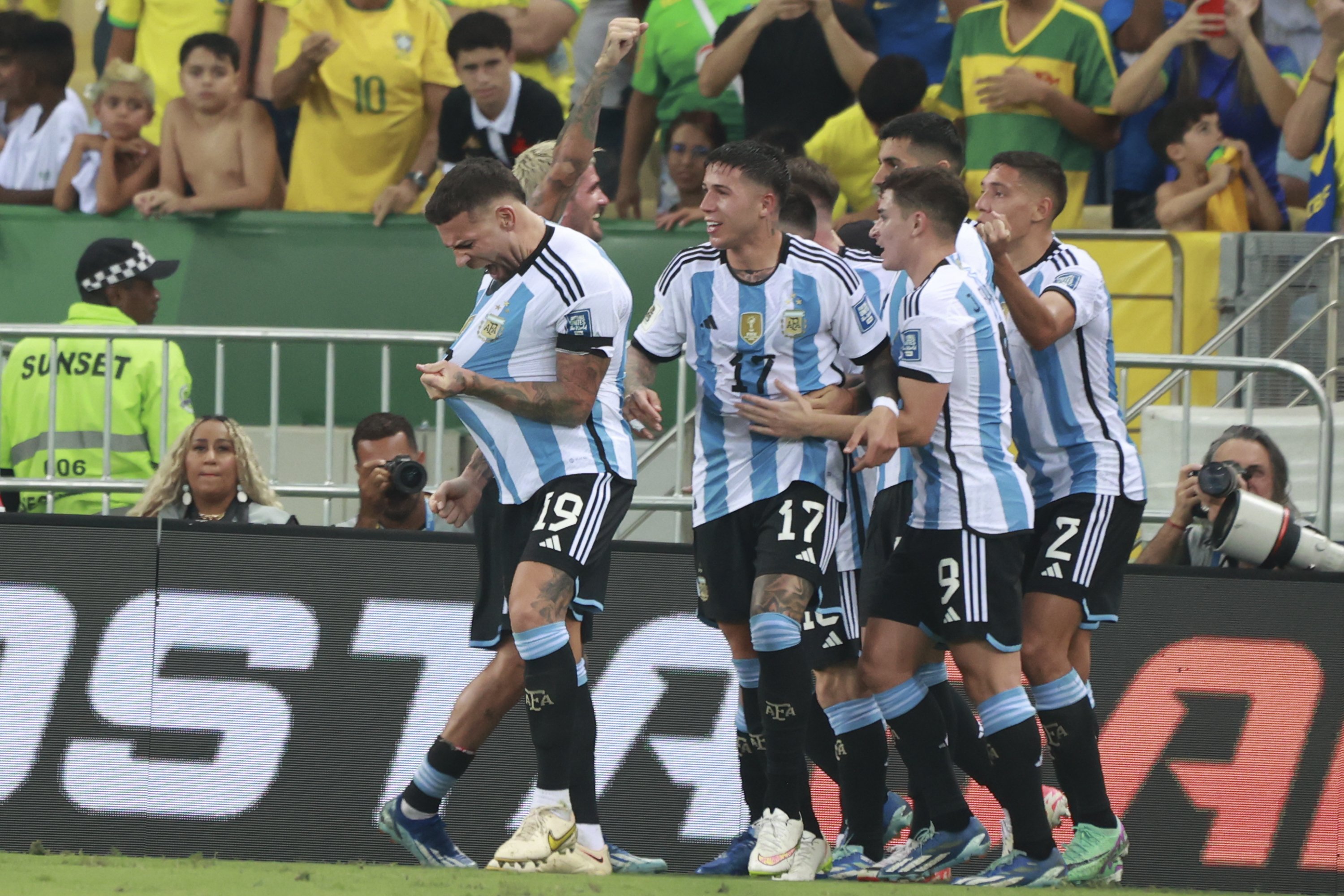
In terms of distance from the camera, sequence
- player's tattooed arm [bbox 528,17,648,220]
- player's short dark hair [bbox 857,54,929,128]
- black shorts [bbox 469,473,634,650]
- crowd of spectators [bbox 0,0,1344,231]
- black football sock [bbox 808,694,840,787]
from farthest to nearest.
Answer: crowd of spectators [bbox 0,0,1344,231], player's short dark hair [bbox 857,54,929,128], player's tattooed arm [bbox 528,17,648,220], black football sock [bbox 808,694,840,787], black shorts [bbox 469,473,634,650]

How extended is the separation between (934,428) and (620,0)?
5.99 meters

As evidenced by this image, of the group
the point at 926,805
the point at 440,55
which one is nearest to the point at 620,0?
the point at 440,55

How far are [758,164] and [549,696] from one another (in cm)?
186

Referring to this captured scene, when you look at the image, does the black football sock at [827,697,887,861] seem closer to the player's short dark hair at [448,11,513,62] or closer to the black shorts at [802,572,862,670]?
the black shorts at [802,572,862,670]

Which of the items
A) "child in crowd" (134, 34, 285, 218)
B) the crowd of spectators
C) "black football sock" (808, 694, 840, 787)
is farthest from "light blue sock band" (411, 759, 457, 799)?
"child in crowd" (134, 34, 285, 218)

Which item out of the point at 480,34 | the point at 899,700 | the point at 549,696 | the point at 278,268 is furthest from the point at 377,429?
the point at 480,34

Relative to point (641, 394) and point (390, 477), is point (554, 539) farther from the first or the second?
point (390, 477)

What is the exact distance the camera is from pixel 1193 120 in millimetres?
9484

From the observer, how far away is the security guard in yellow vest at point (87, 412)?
816cm

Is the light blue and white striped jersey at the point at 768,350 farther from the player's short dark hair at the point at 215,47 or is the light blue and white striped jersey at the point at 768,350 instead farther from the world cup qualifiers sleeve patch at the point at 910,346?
the player's short dark hair at the point at 215,47

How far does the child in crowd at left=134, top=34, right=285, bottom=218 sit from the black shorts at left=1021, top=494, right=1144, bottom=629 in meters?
5.85

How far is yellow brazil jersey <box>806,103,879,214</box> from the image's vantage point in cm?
961

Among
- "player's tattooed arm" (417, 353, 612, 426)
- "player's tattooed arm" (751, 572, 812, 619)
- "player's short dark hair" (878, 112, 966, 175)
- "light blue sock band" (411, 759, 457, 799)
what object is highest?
"player's short dark hair" (878, 112, 966, 175)

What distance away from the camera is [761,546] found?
18.5 feet
